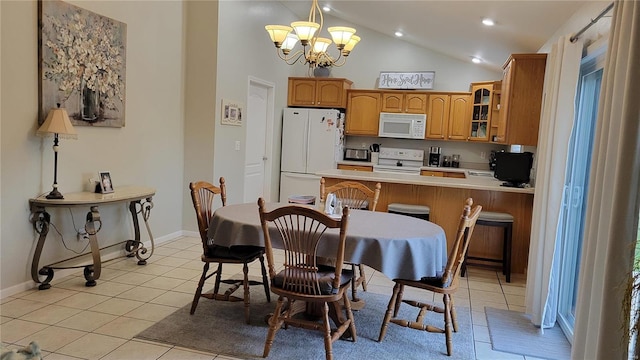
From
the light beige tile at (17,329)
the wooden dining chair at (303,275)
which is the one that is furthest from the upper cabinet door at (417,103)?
the light beige tile at (17,329)

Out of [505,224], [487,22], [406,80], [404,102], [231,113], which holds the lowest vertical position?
[505,224]

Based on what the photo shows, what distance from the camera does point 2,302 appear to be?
3127 mm

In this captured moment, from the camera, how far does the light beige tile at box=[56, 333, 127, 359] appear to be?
247cm

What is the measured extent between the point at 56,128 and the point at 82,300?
1.28 meters

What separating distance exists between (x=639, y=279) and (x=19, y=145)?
3.76 meters

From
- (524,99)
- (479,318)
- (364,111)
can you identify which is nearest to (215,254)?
(479,318)

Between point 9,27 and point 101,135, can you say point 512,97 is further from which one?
point 9,27

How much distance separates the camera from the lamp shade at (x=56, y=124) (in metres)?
3.26

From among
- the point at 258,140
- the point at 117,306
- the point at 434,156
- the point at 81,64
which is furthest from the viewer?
the point at 434,156

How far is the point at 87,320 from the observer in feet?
9.60

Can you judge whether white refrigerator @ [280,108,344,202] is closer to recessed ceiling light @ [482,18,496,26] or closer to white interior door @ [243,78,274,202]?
white interior door @ [243,78,274,202]

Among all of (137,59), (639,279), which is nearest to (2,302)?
(137,59)

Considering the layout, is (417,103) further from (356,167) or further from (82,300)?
(82,300)

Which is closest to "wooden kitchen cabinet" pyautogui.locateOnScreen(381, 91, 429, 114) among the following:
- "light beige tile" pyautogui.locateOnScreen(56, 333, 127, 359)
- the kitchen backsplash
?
the kitchen backsplash
